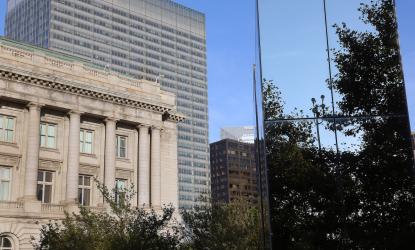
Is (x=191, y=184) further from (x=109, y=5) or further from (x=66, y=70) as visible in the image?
(x=66, y=70)

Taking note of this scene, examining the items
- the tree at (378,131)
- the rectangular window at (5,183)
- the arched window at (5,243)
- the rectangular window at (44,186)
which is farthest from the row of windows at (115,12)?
the tree at (378,131)

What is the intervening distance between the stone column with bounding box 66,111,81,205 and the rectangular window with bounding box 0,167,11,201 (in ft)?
14.6

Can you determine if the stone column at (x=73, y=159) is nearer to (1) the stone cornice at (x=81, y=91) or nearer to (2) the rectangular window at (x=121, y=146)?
(1) the stone cornice at (x=81, y=91)

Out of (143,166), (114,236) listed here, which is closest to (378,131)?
(114,236)

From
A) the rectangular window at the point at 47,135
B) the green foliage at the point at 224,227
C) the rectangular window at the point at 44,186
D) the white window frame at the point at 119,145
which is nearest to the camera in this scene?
the green foliage at the point at 224,227

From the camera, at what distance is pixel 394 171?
1116cm

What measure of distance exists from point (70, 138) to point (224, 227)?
18571 millimetres

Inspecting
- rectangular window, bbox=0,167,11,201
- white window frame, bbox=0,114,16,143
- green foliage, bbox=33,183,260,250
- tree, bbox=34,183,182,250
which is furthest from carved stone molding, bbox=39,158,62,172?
tree, bbox=34,183,182,250

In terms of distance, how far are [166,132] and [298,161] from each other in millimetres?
41802

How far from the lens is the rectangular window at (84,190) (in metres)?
45.9

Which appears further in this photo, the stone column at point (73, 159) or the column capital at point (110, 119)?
the column capital at point (110, 119)

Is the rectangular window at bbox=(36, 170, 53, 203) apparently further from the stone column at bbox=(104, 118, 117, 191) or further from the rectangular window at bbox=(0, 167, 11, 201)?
the stone column at bbox=(104, 118, 117, 191)

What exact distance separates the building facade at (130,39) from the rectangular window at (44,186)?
108824 millimetres

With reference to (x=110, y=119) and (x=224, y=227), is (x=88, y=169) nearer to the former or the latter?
(x=110, y=119)
